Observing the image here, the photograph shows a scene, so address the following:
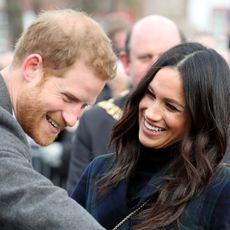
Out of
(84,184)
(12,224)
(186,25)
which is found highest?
(12,224)

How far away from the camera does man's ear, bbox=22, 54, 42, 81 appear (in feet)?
8.03

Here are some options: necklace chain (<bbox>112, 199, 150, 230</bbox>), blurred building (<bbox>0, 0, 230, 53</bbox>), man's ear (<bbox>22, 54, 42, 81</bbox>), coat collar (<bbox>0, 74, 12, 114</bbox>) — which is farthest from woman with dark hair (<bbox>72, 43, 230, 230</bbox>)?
blurred building (<bbox>0, 0, 230, 53</bbox>)

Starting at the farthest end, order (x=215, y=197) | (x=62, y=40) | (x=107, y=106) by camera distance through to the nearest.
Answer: (x=107, y=106) < (x=215, y=197) < (x=62, y=40)

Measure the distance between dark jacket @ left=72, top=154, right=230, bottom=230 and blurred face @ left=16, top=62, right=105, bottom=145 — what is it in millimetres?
484

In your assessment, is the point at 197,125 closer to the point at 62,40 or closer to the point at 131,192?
the point at 131,192

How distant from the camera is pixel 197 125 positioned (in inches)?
113

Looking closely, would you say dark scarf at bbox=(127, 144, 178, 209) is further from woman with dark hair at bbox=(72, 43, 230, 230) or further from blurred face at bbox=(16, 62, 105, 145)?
blurred face at bbox=(16, 62, 105, 145)

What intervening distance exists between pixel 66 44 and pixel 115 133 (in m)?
0.79

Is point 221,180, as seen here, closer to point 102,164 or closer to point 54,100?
point 102,164

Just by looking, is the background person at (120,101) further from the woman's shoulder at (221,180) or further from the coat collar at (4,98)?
the coat collar at (4,98)

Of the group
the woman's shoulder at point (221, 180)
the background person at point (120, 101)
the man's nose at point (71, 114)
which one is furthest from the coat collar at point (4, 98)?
the background person at point (120, 101)

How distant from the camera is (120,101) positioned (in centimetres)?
443

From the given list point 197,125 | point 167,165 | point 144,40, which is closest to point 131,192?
point 167,165

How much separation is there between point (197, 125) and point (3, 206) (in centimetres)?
109
